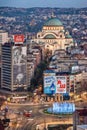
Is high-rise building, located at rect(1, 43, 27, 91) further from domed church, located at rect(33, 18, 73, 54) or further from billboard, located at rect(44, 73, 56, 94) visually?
domed church, located at rect(33, 18, 73, 54)

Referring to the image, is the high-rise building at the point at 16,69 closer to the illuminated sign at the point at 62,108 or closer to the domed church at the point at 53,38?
the illuminated sign at the point at 62,108

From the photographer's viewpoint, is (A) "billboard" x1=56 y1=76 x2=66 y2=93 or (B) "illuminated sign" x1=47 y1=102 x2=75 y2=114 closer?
(B) "illuminated sign" x1=47 y1=102 x2=75 y2=114

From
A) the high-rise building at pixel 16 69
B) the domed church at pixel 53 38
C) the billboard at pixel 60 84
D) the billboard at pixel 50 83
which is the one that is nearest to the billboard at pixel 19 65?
the high-rise building at pixel 16 69

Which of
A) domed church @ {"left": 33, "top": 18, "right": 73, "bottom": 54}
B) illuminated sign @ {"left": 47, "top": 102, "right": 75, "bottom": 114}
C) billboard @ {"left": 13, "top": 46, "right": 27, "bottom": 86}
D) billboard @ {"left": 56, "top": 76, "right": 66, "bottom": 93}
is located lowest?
illuminated sign @ {"left": 47, "top": 102, "right": 75, "bottom": 114}

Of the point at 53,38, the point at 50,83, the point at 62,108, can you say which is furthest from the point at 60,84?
the point at 53,38

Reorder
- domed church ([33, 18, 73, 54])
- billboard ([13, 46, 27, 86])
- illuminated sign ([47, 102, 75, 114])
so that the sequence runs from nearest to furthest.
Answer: illuminated sign ([47, 102, 75, 114]) → billboard ([13, 46, 27, 86]) → domed church ([33, 18, 73, 54])

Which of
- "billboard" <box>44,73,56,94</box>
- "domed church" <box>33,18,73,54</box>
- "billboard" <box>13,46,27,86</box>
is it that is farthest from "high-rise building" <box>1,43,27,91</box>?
"domed church" <box>33,18,73,54</box>

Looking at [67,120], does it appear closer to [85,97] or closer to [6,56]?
[85,97]
